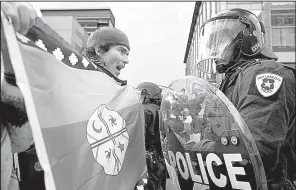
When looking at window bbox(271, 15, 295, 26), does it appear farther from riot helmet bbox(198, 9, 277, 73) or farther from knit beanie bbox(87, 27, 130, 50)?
knit beanie bbox(87, 27, 130, 50)

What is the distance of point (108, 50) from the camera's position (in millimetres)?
2445

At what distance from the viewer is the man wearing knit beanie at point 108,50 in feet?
7.97

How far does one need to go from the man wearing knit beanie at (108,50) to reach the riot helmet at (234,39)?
1.93ft

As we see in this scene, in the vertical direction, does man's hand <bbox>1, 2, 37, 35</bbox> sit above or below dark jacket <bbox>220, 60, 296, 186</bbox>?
above

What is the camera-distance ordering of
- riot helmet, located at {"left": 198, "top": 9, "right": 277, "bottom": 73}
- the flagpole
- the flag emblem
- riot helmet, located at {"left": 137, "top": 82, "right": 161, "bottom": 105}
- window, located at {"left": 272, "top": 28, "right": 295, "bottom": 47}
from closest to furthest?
the flagpole < the flag emblem < riot helmet, located at {"left": 198, "top": 9, "right": 277, "bottom": 73} < riot helmet, located at {"left": 137, "top": 82, "right": 161, "bottom": 105} < window, located at {"left": 272, "top": 28, "right": 295, "bottom": 47}

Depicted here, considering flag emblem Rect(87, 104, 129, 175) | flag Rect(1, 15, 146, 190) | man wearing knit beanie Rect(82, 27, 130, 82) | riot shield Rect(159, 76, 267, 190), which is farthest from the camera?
man wearing knit beanie Rect(82, 27, 130, 82)

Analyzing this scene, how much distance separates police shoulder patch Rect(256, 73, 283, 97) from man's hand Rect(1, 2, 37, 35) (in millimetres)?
1081

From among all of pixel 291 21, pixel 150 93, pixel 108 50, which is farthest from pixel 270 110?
pixel 291 21

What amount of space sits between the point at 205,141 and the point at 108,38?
3.51ft

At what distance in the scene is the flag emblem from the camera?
1.48m

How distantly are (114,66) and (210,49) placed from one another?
0.65 m

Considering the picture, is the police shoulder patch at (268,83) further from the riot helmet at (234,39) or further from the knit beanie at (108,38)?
the knit beanie at (108,38)

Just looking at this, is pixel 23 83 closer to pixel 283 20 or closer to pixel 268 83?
pixel 268 83

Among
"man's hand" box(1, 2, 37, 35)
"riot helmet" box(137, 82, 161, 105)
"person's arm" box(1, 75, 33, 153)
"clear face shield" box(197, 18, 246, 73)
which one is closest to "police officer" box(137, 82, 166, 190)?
"riot helmet" box(137, 82, 161, 105)
